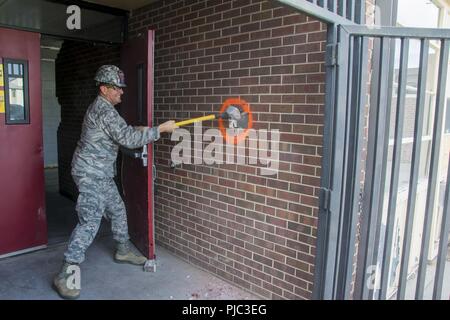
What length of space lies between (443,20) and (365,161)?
2.86m

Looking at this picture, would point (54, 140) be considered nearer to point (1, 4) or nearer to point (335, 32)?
point (1, 4)

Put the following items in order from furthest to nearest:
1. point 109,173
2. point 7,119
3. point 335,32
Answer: point 7,119
point 109,173
point 335,32

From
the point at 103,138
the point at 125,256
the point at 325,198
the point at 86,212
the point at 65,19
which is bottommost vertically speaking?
the point at 125,256

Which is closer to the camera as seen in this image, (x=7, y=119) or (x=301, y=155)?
(x=301, y=155)

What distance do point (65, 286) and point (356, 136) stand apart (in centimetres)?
273

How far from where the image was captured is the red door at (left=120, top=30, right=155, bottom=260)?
11.8 feet

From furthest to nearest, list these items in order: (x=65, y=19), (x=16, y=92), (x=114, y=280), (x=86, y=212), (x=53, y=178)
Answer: (x=53, y=178), (x=65, y=19), (x=16, y=92), (x=114, y=280), (x=86, y=212)

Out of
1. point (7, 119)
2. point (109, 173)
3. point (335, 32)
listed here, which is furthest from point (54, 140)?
point (335, 32)

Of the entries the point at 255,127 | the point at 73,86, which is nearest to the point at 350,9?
the point at 255,127

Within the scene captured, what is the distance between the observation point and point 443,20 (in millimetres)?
4594

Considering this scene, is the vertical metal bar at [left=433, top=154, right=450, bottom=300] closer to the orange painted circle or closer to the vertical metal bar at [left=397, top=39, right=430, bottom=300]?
the vertical metal bar at [left=397, top=39, right=430, bottom=300]

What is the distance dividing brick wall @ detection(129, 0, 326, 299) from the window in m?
1.37

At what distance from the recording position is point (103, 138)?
3494 mm

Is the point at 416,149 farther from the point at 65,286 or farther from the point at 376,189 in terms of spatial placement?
the point at 65,286
